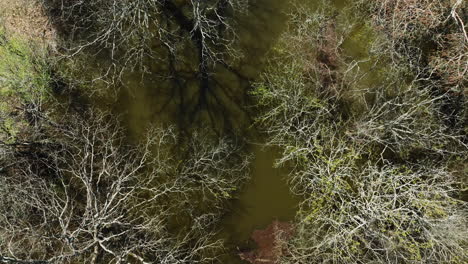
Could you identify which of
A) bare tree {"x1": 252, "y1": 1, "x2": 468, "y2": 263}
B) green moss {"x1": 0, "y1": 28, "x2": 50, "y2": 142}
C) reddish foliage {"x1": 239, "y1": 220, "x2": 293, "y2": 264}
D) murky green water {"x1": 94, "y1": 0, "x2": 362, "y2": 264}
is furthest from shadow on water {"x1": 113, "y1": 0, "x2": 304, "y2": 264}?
green moss {"x1": 0, "y1": 28, "x2": 50, "y2": 142}

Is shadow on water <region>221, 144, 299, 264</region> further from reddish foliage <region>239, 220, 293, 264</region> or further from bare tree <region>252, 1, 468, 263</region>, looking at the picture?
bare tree <region>252, 1, 468, 263</region>

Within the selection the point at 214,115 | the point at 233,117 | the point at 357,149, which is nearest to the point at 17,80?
the point at 214,115

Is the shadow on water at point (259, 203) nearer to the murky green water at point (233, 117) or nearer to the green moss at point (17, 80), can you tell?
the murky green water at point (233, 117)

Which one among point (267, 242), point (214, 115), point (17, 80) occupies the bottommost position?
point (267, 242)

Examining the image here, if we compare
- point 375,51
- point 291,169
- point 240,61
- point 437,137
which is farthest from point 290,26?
point 437,137

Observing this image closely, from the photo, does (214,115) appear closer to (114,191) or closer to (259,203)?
(259,203)

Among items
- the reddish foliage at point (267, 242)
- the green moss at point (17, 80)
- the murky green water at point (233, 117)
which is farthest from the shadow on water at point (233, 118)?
the green moss at point (17, 80)

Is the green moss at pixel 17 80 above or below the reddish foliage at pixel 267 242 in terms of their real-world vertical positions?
above

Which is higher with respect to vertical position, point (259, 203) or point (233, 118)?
point (233, 118)

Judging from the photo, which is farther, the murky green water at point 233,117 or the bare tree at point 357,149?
the murky green water at point 233,117

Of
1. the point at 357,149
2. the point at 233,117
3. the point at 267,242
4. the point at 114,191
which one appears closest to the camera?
the point at 114,191

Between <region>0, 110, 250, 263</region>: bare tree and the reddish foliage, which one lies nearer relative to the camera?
<region>0, 110, 250, 263</region>: bare tree
